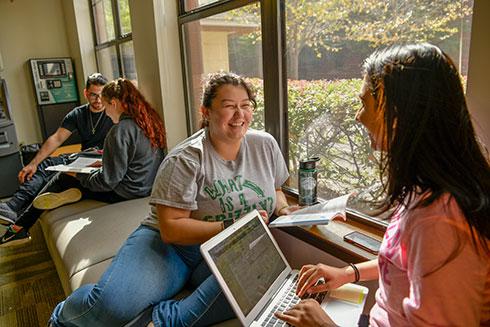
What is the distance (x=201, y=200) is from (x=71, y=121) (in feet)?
6.80

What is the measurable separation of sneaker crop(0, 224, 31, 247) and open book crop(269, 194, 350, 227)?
1840 millimetres

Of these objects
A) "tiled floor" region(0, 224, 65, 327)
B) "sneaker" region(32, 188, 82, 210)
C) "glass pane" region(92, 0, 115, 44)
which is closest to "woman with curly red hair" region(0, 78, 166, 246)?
"sneaker" region(32, 188, 82, 210)

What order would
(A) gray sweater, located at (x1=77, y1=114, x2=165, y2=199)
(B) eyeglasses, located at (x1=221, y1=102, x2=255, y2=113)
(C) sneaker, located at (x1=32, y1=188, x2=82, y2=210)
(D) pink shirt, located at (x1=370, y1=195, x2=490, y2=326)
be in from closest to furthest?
1. (D) pink shirt, located at (x1=370, y1=195, x2=490, y2=326)
2. (B) eyeglasses, located at (x1=221, y1=102, x2=255, y2=113)
3. (A) gray sweater, located at (x1=77, y1=114, x2=165, y2=199)
4. (C) sneaker, located at (x1=32, y1=188, x2=82, y2=210)

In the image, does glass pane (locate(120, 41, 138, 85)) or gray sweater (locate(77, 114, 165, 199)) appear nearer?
gray sweater (locate(77, 114, 165, 199))

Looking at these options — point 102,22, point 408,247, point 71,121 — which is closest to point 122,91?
point 71,121

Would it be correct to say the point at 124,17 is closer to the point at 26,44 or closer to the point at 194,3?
the point at 194,3

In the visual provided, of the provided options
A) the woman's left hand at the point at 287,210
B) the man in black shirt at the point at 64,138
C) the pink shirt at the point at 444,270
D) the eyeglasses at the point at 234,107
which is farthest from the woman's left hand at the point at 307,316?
the man in black shirt at the point at 64,138

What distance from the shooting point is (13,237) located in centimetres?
233

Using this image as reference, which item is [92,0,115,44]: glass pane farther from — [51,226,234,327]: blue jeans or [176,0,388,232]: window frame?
[51,226,234,327]: blue jeans

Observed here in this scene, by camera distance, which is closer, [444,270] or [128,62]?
[444,270]

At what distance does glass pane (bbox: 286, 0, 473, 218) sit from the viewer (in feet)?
3.60

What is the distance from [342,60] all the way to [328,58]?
8cm

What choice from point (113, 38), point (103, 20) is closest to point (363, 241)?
point (113, 38)

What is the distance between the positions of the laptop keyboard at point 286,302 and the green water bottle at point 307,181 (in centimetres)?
46
